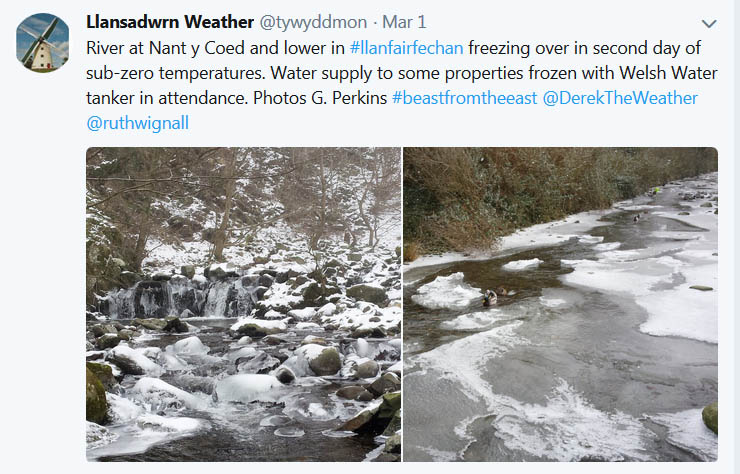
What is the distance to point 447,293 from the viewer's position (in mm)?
4344

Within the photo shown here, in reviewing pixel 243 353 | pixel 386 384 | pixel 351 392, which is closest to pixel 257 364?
pixel 243 353

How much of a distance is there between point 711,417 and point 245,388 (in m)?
3.32

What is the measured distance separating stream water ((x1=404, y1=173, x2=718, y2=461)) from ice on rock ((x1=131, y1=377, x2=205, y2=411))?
156cm

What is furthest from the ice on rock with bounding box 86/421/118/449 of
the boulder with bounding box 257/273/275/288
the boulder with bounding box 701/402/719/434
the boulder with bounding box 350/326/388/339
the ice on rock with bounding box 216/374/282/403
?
the boulder with bounding box 701/402/719/434

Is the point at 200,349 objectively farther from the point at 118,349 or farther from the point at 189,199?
the point at 189,199

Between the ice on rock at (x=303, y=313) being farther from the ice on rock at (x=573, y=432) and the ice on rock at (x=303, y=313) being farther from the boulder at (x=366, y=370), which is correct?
the ice on rock at (x=573, y=432)

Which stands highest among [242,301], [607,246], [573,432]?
[607,246]

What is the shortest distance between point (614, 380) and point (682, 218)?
1.33 m

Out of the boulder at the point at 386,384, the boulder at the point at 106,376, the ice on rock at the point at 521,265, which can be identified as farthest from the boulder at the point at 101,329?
the ice on rock at the point at 521,265

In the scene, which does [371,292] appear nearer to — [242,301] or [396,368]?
[396,368]
